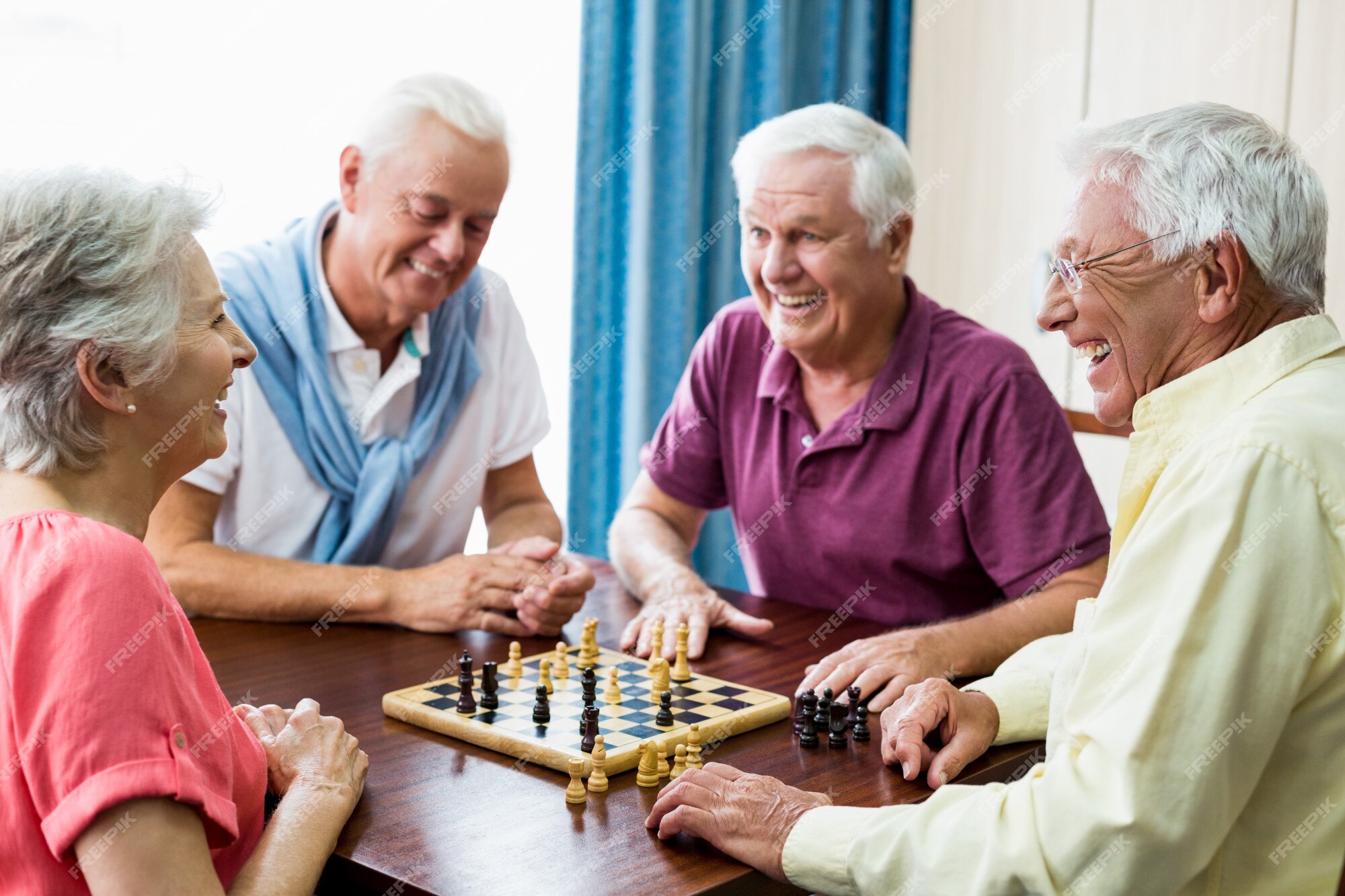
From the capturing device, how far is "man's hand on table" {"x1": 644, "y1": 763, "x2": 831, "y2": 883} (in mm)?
1404

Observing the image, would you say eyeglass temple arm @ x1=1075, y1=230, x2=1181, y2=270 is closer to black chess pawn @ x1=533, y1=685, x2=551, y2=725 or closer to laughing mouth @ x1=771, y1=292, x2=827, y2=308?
black chess pawn @ x1=533, y1=685, x2=551, y2=725

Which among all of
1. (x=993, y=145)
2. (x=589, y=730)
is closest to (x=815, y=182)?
(x=589, y=730)

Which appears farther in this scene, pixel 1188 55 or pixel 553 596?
pixel 1188 55

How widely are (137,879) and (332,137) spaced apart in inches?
101

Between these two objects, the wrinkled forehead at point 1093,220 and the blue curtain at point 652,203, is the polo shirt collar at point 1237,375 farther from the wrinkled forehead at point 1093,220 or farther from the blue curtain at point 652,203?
the blue curtain at point 652,203

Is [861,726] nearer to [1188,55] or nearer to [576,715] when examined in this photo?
[576,715]

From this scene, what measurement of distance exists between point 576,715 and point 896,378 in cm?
106

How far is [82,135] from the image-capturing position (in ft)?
9.91

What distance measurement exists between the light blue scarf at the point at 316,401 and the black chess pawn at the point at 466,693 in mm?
748

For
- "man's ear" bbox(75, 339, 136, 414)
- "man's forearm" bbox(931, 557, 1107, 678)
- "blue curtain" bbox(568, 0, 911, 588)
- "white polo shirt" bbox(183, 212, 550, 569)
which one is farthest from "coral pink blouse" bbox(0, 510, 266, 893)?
"blue curtain" bbox(568, 0, 911, 588)

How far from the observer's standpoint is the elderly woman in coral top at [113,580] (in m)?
1.13

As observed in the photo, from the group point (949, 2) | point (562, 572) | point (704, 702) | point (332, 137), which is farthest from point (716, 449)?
point (949, 2)

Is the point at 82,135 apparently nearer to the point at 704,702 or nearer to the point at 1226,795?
the point at 704,702

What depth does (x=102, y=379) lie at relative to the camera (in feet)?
4.19
